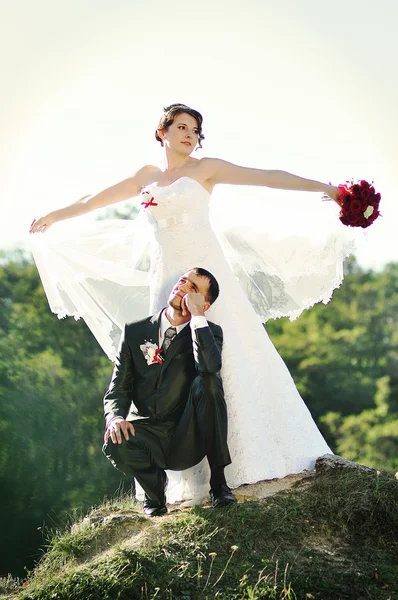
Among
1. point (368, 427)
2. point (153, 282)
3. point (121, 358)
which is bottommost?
point (368, 427)

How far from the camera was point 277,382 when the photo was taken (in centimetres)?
702

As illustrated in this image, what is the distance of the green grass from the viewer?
528cm

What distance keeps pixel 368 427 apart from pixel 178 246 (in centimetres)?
2053

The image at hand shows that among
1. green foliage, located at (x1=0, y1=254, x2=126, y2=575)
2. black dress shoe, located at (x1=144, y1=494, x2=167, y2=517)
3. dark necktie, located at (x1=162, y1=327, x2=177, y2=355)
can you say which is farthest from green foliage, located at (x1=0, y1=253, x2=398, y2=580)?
dark necktie, located at (x1=162, y1=327, x2=177, y2=355)

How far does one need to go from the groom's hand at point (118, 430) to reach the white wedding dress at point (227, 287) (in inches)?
35.3

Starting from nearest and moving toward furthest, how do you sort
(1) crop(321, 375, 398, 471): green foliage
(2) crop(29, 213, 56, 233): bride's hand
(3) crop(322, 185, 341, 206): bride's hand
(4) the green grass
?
1. (4) the green grass
2. (3) crop(322, 185, 341, 206): bride's hand
3. (2) crop(29, 213, 56, 233): bride's hand
4. (1) crop(321, 375, 398, 471): green foliage

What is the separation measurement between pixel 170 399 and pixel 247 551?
4.29 ft

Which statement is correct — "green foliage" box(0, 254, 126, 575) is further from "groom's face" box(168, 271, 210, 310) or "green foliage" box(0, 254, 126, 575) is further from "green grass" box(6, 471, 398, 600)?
"groom's face" box(168, 271, 210, 310)

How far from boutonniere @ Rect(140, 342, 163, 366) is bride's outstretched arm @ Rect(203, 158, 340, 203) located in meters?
1.75

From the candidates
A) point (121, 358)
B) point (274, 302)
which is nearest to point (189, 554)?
point (121, 358)

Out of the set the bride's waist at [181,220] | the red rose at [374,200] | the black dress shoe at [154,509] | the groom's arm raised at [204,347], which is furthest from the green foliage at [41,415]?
the red rose at [374,200]

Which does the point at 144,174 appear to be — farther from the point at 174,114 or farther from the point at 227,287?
the point at 227,287

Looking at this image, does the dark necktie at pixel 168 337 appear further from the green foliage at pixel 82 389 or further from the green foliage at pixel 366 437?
the green foliage at pixel 366 437

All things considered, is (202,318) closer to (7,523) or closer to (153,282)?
(153,282)
